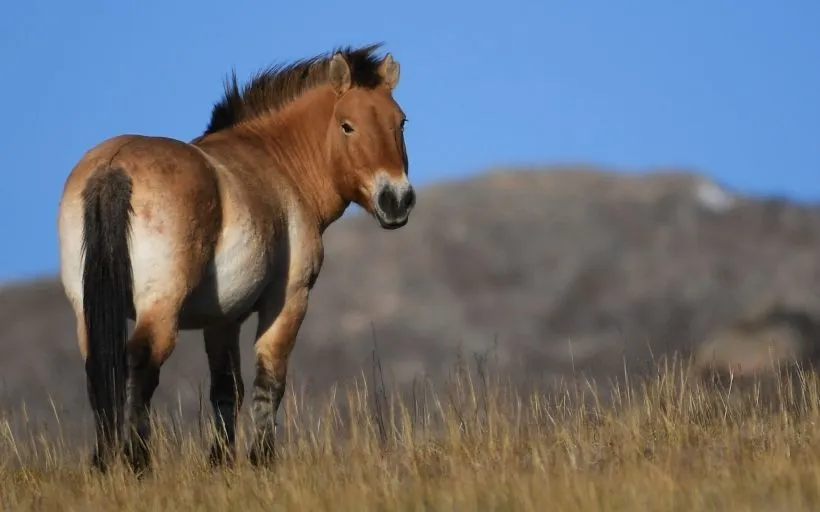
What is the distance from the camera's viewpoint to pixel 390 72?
9.64 metres

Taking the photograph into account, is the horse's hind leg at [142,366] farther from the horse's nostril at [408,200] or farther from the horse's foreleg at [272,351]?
the horse's nostril at [408,200]

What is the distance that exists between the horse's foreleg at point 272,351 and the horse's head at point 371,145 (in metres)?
0.83

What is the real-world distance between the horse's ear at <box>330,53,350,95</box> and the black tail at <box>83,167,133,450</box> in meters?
2.42

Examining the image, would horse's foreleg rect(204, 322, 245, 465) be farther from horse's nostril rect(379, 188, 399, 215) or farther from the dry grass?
horse's nostril rect(379, 188, 399, 215)

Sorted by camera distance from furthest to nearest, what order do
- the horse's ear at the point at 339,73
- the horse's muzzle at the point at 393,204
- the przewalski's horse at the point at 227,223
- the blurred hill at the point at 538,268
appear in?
1. the blurred hill at the point at 538,268
2. the horse's ear at the point at 339,73
3. the horse's muzzle at the point at 393,204
4. the przewalski's horse at the point at 227,223

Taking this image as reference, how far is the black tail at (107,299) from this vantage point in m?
7.18

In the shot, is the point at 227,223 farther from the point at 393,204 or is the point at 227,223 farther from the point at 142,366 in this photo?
the point at 393,204

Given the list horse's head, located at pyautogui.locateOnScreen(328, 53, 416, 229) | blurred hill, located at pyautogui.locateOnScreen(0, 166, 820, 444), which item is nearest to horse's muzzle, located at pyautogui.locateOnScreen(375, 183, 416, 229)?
horse's head, located at pyautogui.locateOnScreen(328, 53, 416, 229)

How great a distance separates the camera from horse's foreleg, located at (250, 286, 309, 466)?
8438 mm

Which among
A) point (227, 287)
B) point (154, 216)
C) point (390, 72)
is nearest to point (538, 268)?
point (390, 72)

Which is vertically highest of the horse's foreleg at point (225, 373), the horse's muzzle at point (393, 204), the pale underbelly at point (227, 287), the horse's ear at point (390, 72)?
the horse's ear at point (390, 72)

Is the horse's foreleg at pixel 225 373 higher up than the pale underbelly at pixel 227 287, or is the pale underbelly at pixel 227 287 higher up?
the pale underbelly at pixel 227 287

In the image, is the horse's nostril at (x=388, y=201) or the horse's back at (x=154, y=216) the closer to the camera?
the horse's back at (x=154, y=216)

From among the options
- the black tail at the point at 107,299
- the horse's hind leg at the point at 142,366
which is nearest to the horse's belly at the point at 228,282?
the horse's hind leg at the point at 142,366
